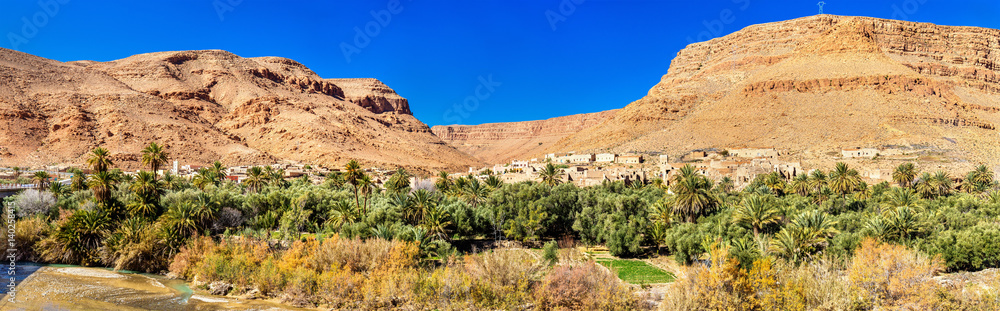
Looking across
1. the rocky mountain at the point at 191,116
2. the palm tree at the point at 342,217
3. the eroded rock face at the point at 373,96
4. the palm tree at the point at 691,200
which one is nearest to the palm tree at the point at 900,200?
the palm tree at the point at 691,200

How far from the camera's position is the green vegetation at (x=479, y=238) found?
19031 millimetres

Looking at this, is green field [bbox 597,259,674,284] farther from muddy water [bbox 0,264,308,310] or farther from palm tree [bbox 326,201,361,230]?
muddy water [bbox 0,264,308,310]

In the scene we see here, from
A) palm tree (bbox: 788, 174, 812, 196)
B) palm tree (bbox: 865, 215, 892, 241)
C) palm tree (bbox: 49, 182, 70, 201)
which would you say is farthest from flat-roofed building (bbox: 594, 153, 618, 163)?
palm tree (bbox: 49, 182, 70, 201)

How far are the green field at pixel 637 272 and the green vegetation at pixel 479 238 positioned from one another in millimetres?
122

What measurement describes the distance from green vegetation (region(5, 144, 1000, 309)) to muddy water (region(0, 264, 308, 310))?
1.14 m

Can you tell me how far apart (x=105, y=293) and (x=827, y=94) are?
359 ft

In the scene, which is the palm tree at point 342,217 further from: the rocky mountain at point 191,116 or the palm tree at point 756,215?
the rocky mountain at point 191,116

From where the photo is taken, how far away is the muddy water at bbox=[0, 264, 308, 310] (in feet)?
67.6

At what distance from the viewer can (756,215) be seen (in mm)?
26734

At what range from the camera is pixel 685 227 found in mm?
28781

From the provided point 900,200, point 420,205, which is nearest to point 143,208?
point 420,205

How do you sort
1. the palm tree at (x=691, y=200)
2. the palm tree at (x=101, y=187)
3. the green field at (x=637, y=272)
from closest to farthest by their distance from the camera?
1. the green field at (x=637, y=272)
2. the palm tree at (x=101, y=187)
3. the palm tree at (x=691, y=200)

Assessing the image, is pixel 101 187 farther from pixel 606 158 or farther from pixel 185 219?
pixel 606 158

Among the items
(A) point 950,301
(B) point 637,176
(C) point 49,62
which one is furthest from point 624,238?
(C) point 49,62
